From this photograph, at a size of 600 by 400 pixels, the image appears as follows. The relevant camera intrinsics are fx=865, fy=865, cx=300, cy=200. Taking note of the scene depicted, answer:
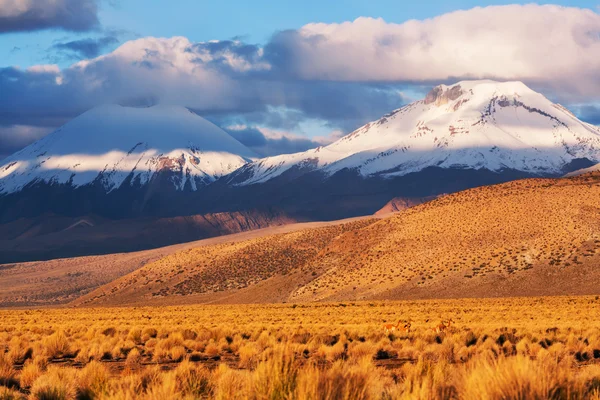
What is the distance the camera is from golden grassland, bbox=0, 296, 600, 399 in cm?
1017

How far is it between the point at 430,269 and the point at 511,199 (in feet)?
61.8

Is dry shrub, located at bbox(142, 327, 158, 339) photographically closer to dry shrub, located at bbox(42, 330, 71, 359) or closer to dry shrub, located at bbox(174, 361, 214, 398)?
dry shrub, located at bbox(42, 330, 71, 359)

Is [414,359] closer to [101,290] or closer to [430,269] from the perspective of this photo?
[430,269]

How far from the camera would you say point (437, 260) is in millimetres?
79250

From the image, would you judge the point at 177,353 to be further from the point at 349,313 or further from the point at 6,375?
the point at 349,313

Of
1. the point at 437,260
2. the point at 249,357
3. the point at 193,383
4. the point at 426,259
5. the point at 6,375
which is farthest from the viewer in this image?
the point at 426,259

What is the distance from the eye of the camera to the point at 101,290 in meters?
A: 115

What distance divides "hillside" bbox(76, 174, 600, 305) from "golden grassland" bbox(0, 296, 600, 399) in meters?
31.9

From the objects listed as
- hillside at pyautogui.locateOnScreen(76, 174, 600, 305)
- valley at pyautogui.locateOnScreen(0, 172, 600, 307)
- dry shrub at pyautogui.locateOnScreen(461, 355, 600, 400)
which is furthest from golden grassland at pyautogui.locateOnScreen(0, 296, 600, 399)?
valley at pyautogui.locateOnScreen(0, 172, 600, 307)

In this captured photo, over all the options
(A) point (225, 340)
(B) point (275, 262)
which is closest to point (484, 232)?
(B) point (275, 262)

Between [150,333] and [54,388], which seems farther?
[150,333]

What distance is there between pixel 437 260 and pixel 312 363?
66737mm

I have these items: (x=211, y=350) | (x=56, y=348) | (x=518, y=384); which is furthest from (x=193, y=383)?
(x=56, y=348)

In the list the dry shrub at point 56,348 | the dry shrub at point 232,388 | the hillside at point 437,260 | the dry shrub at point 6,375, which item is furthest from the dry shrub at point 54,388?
the hillside at point 437,260
